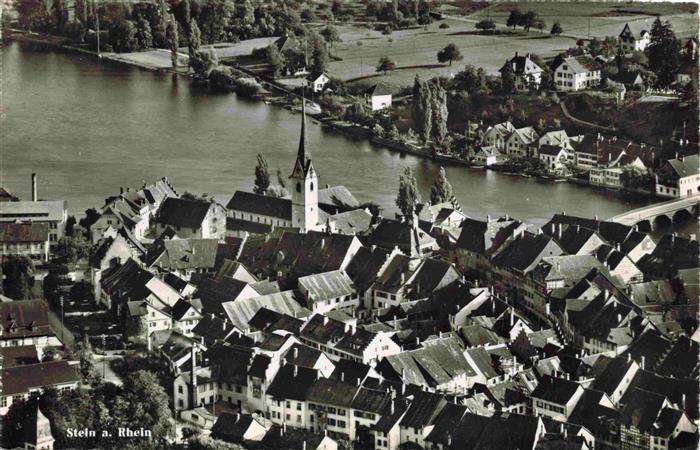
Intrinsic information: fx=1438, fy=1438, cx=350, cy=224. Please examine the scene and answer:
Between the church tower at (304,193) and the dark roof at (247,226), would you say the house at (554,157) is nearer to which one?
the church tower at (304,193)

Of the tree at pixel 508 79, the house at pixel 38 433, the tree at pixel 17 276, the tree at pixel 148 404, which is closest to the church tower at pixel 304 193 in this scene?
the tree at pixel 17 276

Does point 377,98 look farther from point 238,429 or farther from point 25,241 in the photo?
point 238,429

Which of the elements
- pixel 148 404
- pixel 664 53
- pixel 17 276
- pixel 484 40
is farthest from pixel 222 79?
pixel 148 404

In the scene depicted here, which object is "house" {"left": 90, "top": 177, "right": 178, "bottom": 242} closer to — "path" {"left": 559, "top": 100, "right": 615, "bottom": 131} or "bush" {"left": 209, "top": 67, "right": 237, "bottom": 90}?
"path" {"left": 559, "top": 100, "right": 615, "bottom": 131}

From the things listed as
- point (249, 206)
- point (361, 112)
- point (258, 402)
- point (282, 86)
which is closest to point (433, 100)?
point (361, 112)

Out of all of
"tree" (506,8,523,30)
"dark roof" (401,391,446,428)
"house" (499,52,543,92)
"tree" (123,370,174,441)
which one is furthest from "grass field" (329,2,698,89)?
"tree" (123,370,174,441)

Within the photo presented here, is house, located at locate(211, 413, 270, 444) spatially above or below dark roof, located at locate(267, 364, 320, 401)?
below
